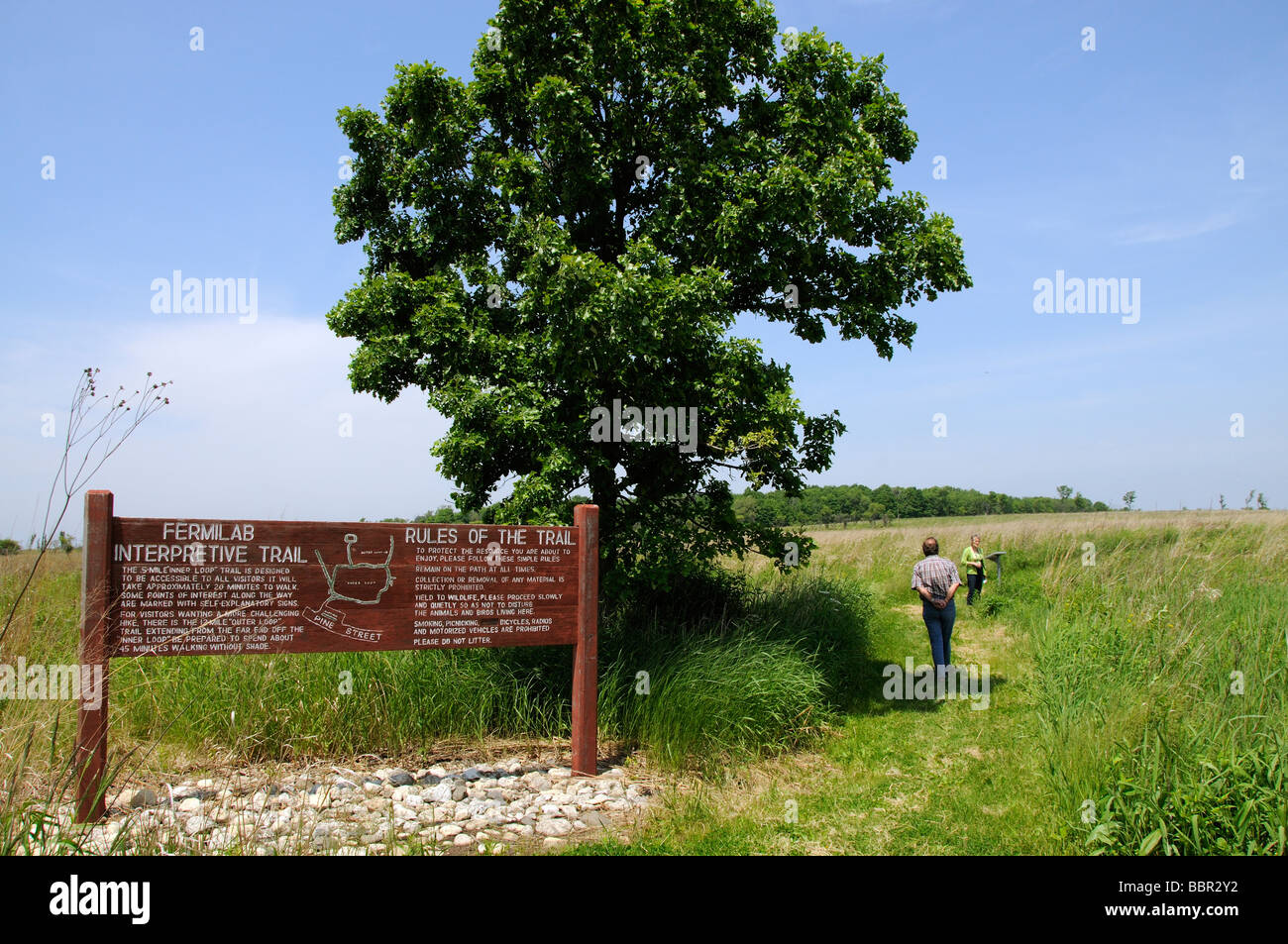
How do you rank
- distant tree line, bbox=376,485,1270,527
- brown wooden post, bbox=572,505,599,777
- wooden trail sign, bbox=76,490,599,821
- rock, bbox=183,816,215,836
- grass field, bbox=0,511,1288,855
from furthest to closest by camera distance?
distant tree line, bbox=376,485,1270,527 → brown wooden post, bbox=572,505,599,777 → wooden trail sign, bbox=76,490,599,821 → grass field, bbox=0,511,1288,855 → rock, bbox=183,816,215,836

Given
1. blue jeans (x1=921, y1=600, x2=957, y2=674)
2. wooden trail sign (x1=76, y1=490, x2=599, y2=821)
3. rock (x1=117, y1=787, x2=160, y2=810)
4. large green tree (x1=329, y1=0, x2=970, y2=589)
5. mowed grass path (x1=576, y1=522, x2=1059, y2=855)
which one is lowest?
mowed grass path (x1=576, y1=522, x2=1059, y2=855)

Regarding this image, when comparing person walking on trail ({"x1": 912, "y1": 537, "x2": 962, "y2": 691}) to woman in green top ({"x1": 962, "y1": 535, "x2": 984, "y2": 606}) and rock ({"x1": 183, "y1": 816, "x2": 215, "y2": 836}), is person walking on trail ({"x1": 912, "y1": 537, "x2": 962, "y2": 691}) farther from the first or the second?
rock ({"x1": 183, "y1": 816, "x2": 215, "y2": 836})

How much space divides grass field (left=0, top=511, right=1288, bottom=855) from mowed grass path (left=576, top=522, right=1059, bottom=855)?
2cm

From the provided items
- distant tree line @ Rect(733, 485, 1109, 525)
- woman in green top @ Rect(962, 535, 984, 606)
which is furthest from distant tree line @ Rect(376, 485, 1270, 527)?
woman in green top @ Rect(962, 535, 984, 606)

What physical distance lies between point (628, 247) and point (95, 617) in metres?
5.90

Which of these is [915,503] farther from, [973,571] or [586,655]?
[586,655]

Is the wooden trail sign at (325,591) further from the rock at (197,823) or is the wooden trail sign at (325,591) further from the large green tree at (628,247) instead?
the large green tree at (628,247)

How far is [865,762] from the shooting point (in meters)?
7.30

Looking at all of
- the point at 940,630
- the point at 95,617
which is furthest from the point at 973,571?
the point at 95,617

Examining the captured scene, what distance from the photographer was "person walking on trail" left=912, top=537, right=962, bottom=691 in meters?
9.48

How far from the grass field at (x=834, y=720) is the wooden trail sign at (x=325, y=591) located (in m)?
0.49

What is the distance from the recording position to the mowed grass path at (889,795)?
5.37 metres

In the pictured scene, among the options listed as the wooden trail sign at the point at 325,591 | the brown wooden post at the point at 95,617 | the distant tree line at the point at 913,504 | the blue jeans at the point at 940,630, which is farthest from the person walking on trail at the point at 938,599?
the distant tree line at the point at 913,504
